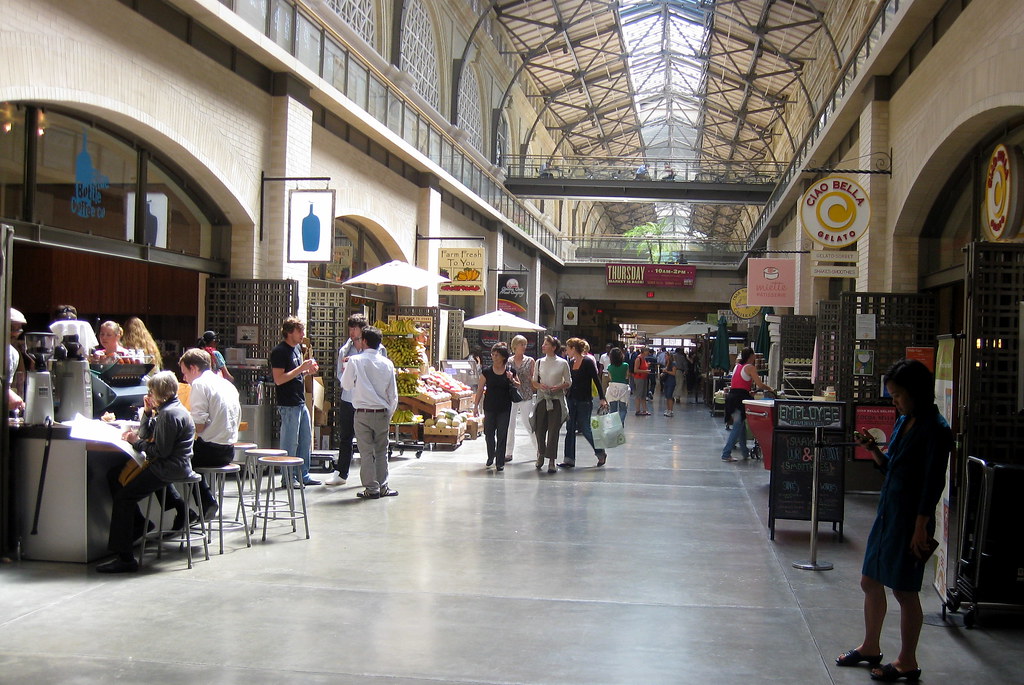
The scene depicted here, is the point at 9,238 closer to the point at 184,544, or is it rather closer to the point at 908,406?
the point at 184,544

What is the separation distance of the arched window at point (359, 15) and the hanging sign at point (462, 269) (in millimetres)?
4942

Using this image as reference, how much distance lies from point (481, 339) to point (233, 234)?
14627 mm

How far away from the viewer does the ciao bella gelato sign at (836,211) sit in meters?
13.3

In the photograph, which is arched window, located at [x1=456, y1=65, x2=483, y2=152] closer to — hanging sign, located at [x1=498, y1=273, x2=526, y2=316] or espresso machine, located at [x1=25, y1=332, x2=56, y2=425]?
hanging sign, located at [x1=498, y1=273, x2=526, y2=316]

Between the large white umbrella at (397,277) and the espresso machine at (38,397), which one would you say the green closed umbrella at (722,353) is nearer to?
the large white umbrella at (397,277)

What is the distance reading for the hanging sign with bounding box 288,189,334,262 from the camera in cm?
1269

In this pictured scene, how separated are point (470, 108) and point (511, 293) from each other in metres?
5.65

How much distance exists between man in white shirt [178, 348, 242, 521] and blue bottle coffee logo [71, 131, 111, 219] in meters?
3.55

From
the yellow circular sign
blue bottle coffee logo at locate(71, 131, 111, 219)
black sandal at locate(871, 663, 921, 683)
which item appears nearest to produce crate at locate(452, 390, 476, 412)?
blue bottle coffee logo at locate(71, 131, 111, 219)

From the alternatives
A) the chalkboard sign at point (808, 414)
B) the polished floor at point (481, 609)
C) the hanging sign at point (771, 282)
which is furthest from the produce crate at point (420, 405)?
the hanging sign at point (771, 282)

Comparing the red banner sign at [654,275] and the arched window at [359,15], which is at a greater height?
the arched window at [359,15]

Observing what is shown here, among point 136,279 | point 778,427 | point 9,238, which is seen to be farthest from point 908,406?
point 136,279

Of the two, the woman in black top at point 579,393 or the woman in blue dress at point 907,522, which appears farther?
the woman in black top at point 579,393

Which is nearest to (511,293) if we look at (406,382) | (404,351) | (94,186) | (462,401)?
(462,401)
